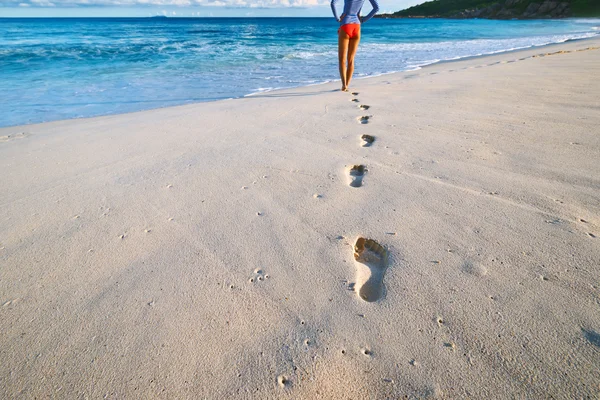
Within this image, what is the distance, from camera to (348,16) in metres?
4.53

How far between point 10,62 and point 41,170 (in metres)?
11.5

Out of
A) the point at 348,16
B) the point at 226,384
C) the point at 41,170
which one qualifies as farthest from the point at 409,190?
the point at 348,16

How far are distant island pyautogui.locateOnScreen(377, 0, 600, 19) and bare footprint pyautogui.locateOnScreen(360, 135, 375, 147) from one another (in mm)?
48324

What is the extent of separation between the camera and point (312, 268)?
55.7 inches

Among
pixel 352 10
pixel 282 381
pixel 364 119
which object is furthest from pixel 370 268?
pixel 352 10

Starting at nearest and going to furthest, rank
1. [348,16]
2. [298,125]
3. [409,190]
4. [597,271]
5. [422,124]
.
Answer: [597,271] → [409,190] → [422,124] → [298,125] → [348,16]

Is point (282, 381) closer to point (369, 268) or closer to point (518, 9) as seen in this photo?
point (369, 268)

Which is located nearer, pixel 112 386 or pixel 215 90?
pixel 112 386

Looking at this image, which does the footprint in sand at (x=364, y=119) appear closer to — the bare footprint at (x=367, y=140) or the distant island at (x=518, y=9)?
the bare footprint at (x=367, y=140)

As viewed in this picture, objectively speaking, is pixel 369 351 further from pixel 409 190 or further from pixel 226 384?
pixel 409 190

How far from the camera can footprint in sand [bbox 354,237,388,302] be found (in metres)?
1.30

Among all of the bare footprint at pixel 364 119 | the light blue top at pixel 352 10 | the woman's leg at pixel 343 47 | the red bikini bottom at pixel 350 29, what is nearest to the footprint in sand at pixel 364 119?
the bare footprint at pixel 364 119

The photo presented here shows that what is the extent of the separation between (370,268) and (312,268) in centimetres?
25

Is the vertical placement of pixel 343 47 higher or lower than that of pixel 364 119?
higher
